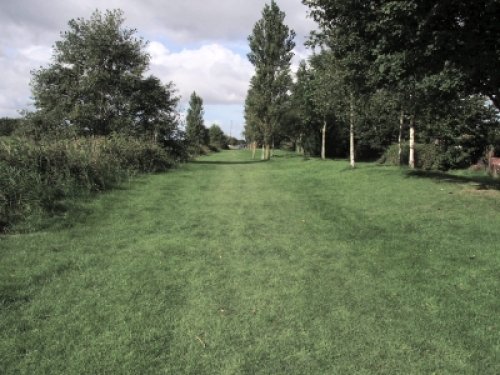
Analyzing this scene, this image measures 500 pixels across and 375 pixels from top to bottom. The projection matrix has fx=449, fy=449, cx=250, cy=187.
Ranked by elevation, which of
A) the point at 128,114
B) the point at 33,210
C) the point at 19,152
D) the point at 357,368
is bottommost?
the point at 357,368

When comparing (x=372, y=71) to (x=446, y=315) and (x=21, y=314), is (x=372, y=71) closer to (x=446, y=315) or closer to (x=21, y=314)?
(x=446, y=315)

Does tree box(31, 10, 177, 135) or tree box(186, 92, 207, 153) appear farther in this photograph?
tree box(186, 92, 207, 153)

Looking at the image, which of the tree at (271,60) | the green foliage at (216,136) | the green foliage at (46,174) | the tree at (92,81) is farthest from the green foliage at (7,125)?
the green foliage at (216,136)

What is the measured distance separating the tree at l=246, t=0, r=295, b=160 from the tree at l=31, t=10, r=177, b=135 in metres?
12.3

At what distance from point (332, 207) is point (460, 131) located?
16030 mm

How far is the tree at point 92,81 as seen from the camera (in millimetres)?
24625

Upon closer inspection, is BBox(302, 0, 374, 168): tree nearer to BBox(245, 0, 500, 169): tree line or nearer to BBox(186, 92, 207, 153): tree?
BBox(245, 0, 500, 169): tree line

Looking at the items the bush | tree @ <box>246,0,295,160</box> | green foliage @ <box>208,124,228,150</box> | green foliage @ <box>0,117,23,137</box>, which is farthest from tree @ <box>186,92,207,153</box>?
the bush

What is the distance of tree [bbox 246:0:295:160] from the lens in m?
35.5

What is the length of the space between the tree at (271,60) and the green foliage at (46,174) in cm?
2213

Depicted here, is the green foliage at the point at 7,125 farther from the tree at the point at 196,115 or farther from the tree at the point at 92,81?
the tree at the point at 196,115

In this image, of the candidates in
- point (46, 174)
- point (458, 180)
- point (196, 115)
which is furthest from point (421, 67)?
point (196, 115)

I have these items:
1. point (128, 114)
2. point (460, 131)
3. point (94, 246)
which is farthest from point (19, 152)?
point (460, 131)

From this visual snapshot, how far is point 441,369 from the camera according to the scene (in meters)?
3.68
